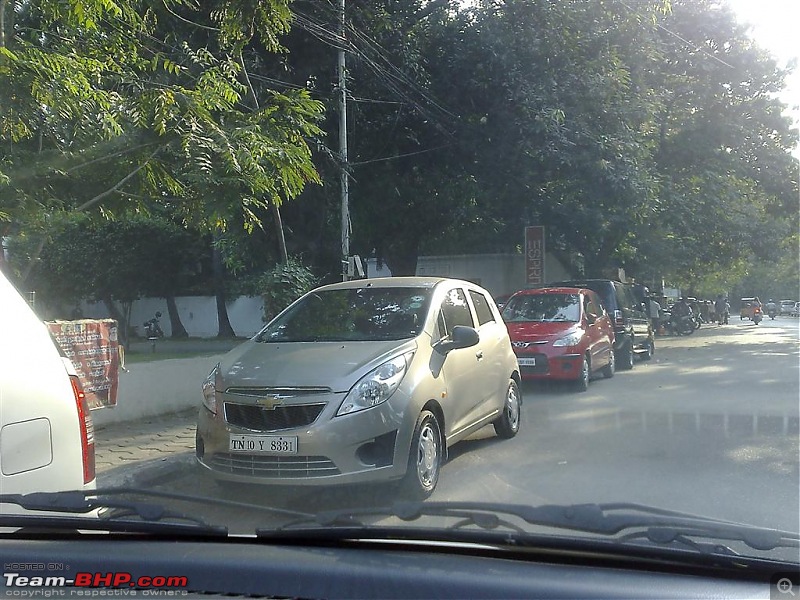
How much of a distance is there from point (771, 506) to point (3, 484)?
473cm

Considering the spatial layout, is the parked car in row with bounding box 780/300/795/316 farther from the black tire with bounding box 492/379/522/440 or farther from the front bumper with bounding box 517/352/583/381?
the black tire with bounding box 492/379/522/440

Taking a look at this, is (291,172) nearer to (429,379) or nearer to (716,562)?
(429,379)

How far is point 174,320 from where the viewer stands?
32375 millimetres

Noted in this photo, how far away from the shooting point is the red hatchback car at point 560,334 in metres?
12.5

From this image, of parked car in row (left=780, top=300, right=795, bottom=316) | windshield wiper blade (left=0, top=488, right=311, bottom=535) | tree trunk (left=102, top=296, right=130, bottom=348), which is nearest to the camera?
windshield wiper blade (left=0, top=488, right=311, bottom=535)

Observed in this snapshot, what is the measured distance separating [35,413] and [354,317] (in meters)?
3.76

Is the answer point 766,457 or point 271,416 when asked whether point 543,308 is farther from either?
point 271,416

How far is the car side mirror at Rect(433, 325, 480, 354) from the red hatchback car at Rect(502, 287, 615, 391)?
6075mm

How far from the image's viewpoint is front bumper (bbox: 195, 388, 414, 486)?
18.1 feet

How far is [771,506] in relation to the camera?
555 cm

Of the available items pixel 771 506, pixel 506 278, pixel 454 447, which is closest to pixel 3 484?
pixel 771 506

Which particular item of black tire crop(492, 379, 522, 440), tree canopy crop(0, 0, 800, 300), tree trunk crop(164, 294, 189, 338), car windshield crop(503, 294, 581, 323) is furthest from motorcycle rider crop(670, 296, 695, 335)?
black tire crop(492, 379, 522, 440)

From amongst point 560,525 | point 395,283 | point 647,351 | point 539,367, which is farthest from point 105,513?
point 647,351

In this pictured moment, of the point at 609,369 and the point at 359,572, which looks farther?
the point at 609,369
